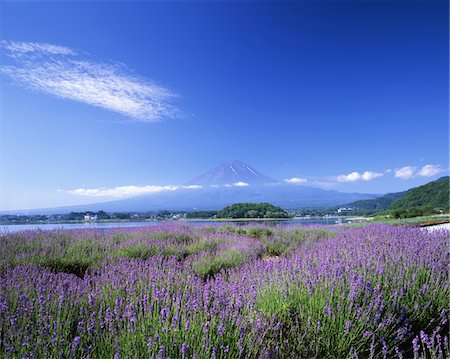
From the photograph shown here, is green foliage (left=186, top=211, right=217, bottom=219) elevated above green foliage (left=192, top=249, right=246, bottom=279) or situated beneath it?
elevated above

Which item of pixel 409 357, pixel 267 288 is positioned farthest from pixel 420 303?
pixel 267 288

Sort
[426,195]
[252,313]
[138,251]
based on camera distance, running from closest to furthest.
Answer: [252,313]
[138,251]
[426,195]

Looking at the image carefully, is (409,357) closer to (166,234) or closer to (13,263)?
(13,263)

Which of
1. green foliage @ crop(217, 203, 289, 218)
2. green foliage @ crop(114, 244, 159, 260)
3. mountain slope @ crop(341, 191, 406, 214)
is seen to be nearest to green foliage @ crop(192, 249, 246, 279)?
green foliage @ crop(114, 244, 159, 260)

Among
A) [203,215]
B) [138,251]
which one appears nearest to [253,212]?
[203,215]

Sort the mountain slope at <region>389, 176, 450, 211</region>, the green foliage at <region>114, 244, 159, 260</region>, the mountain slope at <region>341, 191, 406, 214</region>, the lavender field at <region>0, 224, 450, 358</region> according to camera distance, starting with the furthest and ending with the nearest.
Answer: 1. the mountain slope at <region>341, 191, 406, 214</region>
2. the mountain slope at <region>389, 176, 450, 211</region>
3. the green foliage at <region>114, 244, 159, 260</region>
4. the lavender field at <region>0, 224, 450, 358</region>

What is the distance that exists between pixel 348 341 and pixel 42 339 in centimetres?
193

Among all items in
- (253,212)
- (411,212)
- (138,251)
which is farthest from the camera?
(253,212)

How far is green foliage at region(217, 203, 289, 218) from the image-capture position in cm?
2344

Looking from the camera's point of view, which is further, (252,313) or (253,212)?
(253,212)

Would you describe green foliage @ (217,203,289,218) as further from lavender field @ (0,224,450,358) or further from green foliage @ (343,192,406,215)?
green foliage @ (343,192,406,215)

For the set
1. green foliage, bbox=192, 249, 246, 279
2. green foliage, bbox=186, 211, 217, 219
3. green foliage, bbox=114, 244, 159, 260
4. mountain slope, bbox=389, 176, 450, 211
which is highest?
mountain slope, bbox=389, 176, 450, 211

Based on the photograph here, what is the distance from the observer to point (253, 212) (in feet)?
76.9

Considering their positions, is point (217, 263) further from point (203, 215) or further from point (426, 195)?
point (426, 195)
